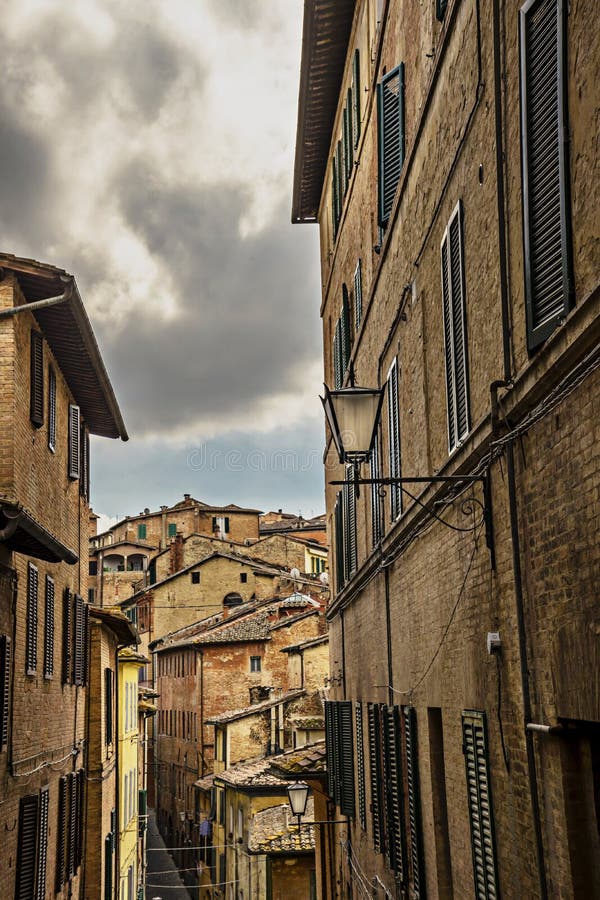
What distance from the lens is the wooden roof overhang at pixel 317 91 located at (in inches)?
644

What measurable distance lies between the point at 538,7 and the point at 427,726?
6576mm

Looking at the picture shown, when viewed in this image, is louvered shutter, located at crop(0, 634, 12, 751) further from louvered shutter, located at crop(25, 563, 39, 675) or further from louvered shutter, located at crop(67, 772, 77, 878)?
louvered shutter, located at crop(67, 772, 77, 878)

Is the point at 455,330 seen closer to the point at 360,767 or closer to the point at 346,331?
the point at 360,767

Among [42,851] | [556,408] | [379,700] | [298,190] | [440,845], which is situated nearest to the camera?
[556,408]

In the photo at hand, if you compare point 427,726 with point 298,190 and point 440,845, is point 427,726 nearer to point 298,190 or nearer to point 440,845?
point 440,845

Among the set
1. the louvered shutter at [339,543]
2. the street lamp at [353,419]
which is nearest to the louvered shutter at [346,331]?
the louvered shutter at [339,543]

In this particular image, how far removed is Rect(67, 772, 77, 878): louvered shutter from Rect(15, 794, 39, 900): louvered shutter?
4124 millimetres

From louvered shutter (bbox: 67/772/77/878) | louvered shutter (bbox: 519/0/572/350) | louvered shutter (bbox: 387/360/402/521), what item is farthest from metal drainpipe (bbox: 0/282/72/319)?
louvered shutter (bbox: 519/0/572/350)

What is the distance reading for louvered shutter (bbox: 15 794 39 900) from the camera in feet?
48.2

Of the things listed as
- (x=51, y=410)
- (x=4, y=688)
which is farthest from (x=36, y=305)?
(x=4, y=688)

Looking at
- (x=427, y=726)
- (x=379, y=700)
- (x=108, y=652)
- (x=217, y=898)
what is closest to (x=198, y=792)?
(x=217, y=898)

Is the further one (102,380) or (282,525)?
(282,525)

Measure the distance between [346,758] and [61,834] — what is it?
4.93 m

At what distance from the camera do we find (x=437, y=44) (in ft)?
30.5
